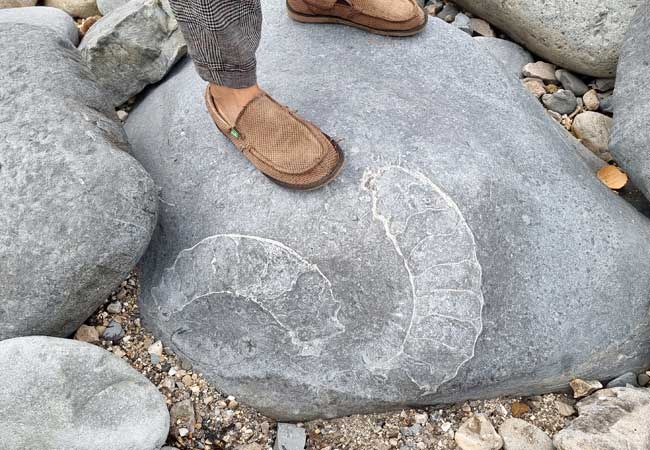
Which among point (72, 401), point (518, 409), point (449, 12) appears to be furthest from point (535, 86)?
point (72, 401)

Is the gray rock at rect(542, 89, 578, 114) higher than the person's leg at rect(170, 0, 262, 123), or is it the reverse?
the person's leg at rect(170, 0, 262, 123)

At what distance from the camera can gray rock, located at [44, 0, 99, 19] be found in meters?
3.03

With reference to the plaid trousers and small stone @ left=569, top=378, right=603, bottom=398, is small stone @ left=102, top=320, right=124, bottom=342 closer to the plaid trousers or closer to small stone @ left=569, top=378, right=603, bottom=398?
the plaid trousers

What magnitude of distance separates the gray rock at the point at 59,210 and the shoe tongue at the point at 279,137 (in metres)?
0.34

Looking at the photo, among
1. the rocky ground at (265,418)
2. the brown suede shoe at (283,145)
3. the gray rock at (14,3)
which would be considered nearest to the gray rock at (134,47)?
the brown suede shoe at (283,145)

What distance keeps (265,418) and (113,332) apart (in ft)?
1.85

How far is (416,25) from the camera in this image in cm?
237

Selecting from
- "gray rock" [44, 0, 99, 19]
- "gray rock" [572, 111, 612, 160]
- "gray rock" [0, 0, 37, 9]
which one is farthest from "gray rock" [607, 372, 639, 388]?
"gray rock" [0, 0, 37, 9]

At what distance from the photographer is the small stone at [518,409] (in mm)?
2031

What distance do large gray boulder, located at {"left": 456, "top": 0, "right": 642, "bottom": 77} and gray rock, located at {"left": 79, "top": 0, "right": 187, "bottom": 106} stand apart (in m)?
1.37

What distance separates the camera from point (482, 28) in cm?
298

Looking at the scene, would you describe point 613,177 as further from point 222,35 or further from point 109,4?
point 109,4

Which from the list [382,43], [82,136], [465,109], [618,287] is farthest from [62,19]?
[618,287]

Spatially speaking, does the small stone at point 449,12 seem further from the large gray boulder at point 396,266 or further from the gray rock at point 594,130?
the large gray boulder at point 396,266
